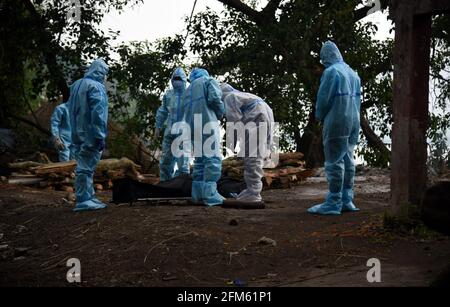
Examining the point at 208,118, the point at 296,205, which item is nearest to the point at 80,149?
the point at 208,118

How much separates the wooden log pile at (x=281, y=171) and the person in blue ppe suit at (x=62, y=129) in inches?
147

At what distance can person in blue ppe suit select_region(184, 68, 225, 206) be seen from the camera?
29.6ft

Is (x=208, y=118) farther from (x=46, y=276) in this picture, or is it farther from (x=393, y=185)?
(x=46, y=276)

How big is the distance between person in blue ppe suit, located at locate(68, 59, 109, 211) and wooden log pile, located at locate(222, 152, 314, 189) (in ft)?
12.1

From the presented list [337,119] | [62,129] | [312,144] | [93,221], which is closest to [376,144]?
[312,144]

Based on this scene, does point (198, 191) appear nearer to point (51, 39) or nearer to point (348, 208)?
point (348, 208)

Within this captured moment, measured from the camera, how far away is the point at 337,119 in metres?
8.02

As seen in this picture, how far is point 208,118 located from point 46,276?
4.08m

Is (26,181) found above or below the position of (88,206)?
above

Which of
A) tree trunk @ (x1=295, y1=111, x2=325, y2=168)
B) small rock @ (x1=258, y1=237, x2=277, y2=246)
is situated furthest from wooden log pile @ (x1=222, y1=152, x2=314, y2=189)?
small rock @ (x1=258, y1=237, x2=277, y2=246)

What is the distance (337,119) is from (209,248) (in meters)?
2.82

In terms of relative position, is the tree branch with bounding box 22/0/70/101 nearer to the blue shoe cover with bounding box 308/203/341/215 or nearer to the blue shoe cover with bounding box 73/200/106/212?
the blue shoe cover with bounding box 73/200/106/212

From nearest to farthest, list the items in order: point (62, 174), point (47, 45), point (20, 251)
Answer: point (20, 251) → point (62, 174) → point (47, 45)
